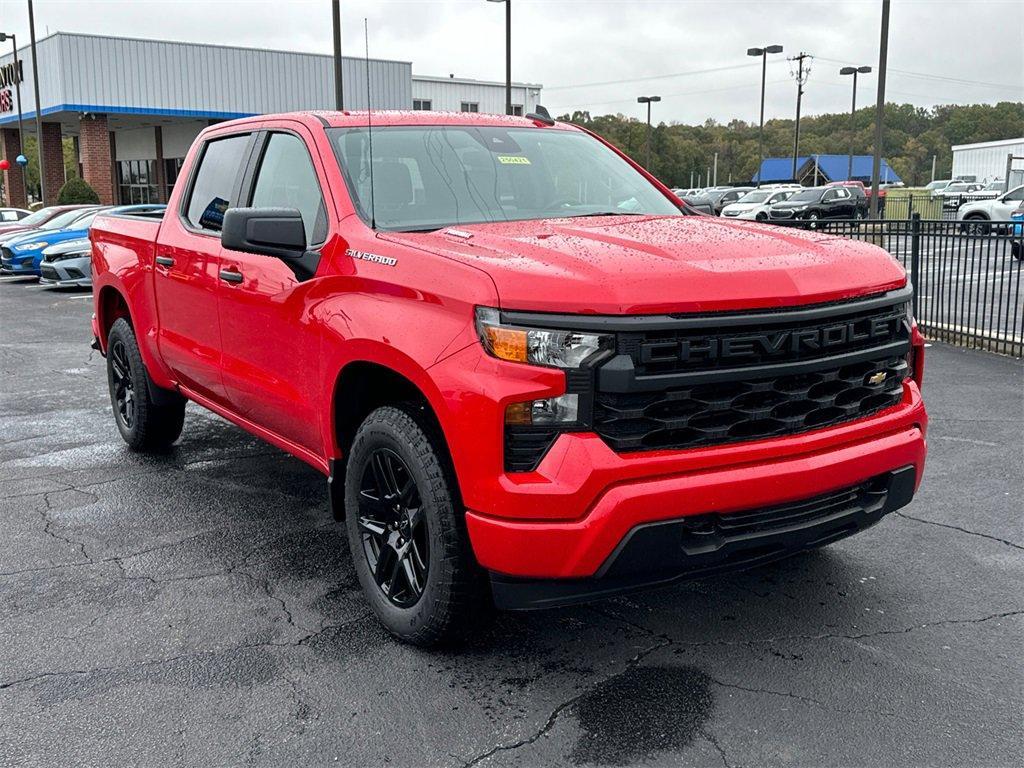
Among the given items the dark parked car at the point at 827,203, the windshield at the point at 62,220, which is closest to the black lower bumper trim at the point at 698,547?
the windshield at the point at 62,220

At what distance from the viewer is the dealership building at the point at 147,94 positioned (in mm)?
33000

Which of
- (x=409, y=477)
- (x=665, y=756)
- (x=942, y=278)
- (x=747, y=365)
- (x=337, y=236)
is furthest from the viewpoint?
(x=942, y=278)

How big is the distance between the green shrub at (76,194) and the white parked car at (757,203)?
911 inches

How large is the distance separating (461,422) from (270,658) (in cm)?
122

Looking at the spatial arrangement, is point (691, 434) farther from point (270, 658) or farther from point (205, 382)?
point (205, 382)

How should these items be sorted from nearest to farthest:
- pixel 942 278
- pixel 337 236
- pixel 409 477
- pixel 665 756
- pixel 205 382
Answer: pixel 665 756 → pixel 409 477 → pixel 337 236 → pixel 205 382 → pixel 942 278

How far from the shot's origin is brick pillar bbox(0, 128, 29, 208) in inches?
1703

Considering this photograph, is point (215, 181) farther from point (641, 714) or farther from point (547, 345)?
point (641, 714)

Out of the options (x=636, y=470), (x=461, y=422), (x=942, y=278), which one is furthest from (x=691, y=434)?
(x=942, y=278)

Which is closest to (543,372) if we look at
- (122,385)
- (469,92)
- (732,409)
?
(732,409)

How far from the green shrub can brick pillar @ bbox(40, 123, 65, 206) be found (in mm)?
3665

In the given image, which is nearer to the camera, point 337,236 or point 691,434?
point 691,434

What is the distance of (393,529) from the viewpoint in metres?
3.67

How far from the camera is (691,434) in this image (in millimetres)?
3084
